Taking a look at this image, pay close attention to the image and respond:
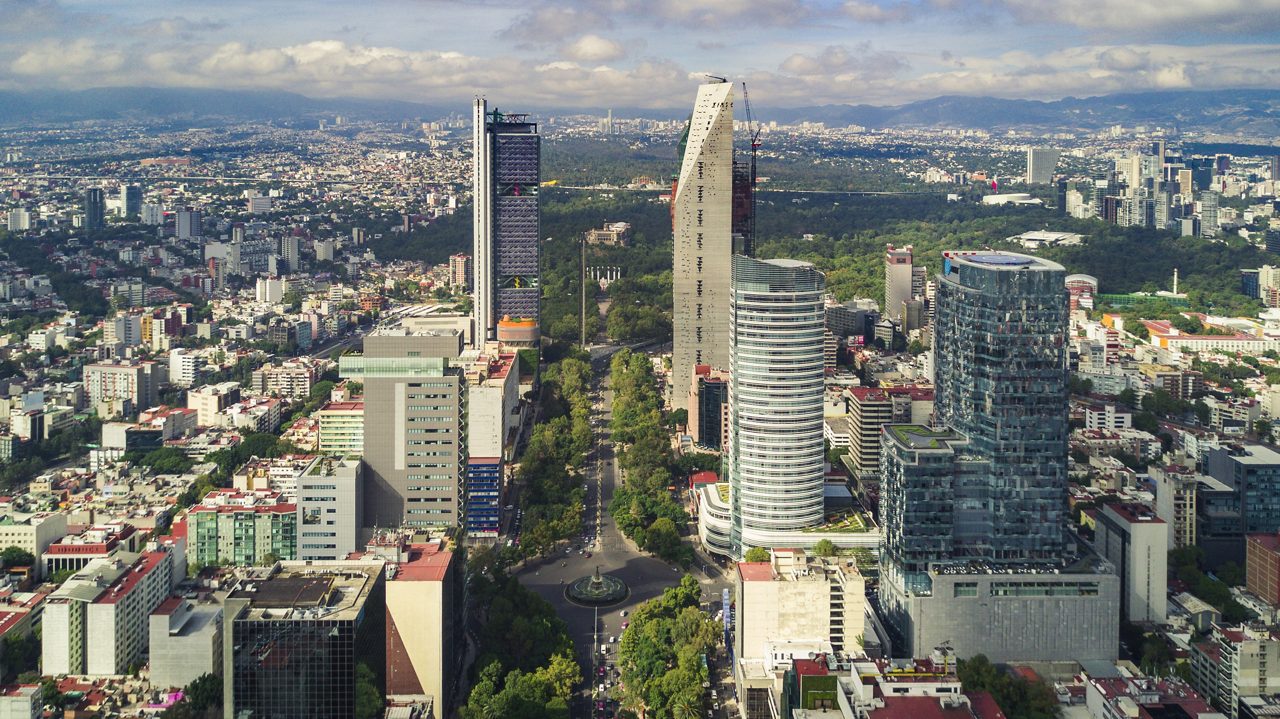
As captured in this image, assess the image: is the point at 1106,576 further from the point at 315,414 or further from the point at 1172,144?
the point at 1172,144

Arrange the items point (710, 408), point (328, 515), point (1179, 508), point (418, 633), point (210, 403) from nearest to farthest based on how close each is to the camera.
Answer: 1. point (418, 633)
2. point (328, 515)
3. point (1179, 508)
4. point (710, 408)
5. point (210, 403)

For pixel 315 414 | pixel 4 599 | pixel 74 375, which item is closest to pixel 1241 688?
pixel 4 599

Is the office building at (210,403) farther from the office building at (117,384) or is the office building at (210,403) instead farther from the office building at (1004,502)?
the office building at (1004,502)

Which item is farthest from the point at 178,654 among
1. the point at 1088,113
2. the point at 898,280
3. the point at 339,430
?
the point at 1088,113

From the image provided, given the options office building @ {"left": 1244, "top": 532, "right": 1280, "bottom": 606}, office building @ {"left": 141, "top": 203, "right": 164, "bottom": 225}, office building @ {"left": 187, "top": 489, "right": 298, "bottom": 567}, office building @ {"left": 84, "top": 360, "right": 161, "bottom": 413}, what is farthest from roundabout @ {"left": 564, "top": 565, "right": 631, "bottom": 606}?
office building @ {"left": 141, "top": 203, "right": 164, "bottom": 225}

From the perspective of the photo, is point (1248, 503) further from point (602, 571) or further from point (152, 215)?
point (152, 215)

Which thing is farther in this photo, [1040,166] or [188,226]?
[1040,166]

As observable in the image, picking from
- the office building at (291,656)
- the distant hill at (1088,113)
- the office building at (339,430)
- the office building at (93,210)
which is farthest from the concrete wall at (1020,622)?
the distant hill at (1088,113)
